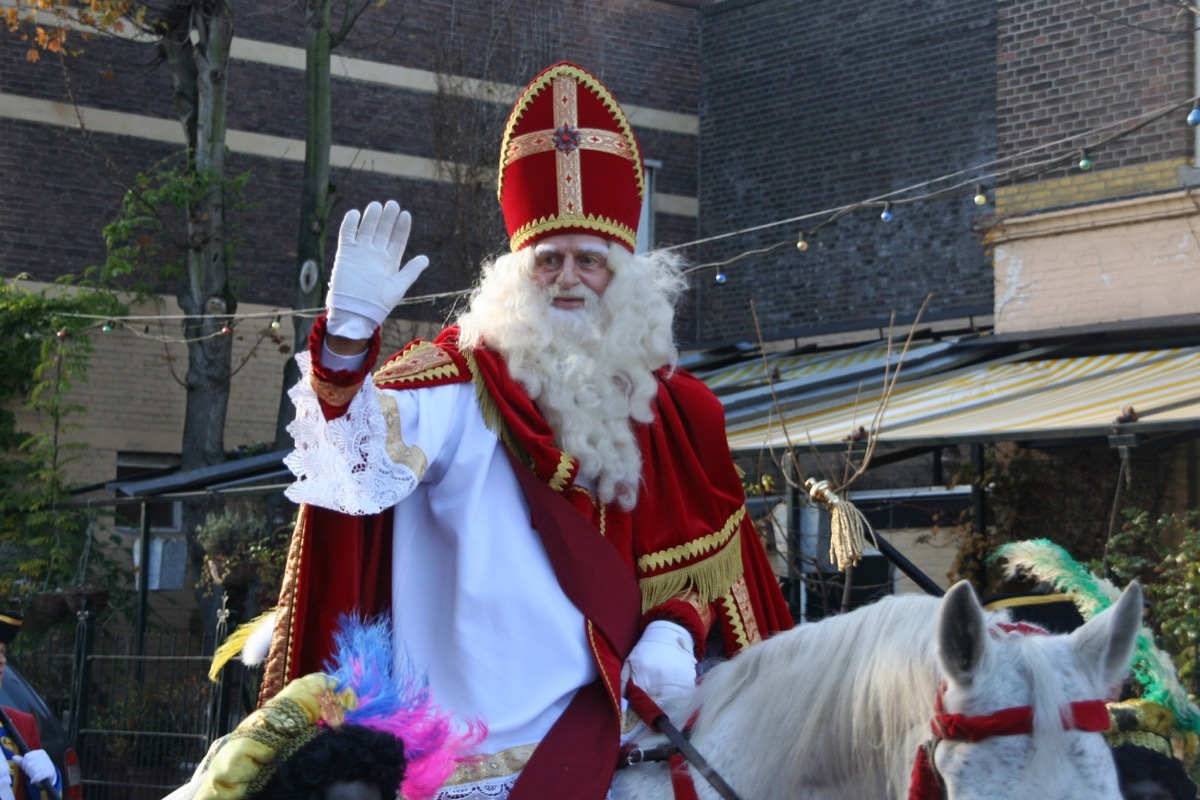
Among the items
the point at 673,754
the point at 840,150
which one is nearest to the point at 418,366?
the point at 673,754

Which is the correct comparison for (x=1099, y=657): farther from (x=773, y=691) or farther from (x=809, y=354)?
(x=809, y=354)

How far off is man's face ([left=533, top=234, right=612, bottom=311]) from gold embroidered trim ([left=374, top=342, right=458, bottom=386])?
15.4 inches

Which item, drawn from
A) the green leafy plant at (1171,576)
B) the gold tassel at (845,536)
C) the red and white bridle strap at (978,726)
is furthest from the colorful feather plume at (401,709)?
the green leafy plant at (1171,576)

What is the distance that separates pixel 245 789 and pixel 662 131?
652 inches

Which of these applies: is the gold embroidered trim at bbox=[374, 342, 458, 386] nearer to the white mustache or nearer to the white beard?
the white beard

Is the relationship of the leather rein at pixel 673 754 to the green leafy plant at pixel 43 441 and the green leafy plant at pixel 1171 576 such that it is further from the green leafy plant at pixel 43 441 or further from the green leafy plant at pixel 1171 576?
the green leafy plant at pixel 43 441

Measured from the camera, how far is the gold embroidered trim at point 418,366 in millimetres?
3590

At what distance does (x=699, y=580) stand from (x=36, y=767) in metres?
4.77

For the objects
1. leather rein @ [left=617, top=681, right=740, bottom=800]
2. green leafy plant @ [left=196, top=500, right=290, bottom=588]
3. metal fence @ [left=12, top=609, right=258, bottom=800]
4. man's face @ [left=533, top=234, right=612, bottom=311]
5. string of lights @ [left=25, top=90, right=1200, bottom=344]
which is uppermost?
string of lights @ [left=25, top=90, right=1200, bottom=344]

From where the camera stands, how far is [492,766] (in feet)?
10.8

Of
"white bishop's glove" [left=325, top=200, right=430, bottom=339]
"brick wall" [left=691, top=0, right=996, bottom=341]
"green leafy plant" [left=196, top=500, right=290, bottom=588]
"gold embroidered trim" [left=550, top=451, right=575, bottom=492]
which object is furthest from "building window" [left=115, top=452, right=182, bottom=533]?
"white bishop's glove" [left=325, top=200, right=430, bottom=339]

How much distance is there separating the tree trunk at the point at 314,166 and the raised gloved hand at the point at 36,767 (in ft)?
25.5

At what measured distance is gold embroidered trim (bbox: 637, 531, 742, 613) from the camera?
145 inches

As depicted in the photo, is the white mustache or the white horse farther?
the white mustache
